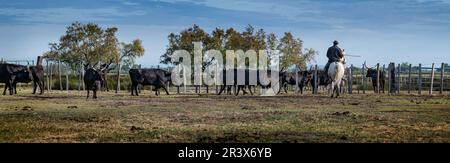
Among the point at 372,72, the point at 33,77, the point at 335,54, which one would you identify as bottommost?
the point at 33,77

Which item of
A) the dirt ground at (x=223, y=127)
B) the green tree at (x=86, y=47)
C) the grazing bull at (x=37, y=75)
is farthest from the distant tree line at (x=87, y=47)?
the dirt ground at (x=223, y=127)

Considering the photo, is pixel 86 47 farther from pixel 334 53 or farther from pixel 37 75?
pixel 334 53

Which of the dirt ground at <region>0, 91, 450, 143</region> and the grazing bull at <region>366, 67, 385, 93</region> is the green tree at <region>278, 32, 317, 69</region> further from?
the dirt ground at <region>0, 91, 450, 143</region>

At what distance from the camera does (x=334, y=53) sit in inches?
1038

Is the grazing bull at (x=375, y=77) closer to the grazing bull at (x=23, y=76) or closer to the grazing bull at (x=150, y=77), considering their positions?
the grazing bull at (x=150, y=77)

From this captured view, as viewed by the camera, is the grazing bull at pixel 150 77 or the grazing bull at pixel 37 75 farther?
the grazing bull at pixel 150 77

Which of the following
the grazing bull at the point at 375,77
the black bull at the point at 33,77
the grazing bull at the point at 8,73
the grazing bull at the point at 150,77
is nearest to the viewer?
the grazing bull at the point at 8,73

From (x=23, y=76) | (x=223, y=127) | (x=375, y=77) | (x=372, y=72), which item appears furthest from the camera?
(x=372, y=72)

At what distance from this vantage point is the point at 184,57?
146ft

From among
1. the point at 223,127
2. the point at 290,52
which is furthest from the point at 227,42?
the point at 223,127

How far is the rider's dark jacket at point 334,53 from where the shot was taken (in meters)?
26.2

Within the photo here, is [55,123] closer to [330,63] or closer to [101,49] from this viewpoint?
[330,63]

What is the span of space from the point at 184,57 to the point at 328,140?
34244 mm
